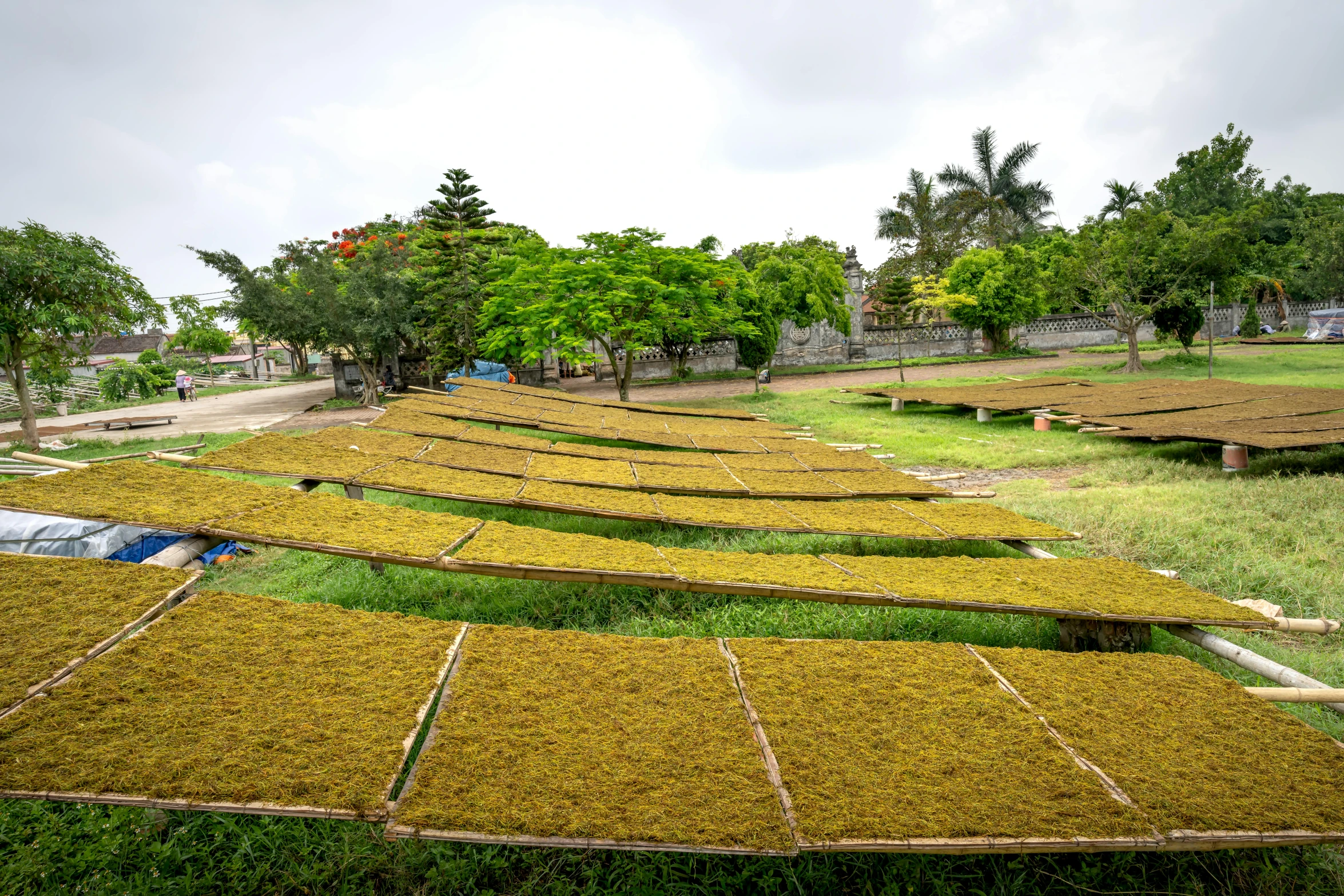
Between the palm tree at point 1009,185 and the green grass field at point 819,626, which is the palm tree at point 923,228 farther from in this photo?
the green grass field at point 819,626

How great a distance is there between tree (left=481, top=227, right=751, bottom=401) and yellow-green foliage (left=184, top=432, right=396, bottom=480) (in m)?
8.44

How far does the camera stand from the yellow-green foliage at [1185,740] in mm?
2197

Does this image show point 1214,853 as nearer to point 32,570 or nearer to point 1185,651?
point 1185,651

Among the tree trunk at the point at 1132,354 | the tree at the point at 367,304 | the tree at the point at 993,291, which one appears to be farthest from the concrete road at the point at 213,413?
the tree at the point at 993,291

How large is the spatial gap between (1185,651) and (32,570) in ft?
18.8

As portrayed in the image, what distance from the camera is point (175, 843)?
2.64 metres

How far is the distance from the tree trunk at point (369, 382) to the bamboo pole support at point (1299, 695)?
19057 mm

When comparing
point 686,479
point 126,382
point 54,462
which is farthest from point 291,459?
point 126,382

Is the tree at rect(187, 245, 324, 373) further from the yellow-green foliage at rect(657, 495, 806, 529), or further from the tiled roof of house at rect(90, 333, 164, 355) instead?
the tiled roof of house at rect(90, 333, 164, 355)

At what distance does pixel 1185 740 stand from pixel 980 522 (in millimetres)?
2907

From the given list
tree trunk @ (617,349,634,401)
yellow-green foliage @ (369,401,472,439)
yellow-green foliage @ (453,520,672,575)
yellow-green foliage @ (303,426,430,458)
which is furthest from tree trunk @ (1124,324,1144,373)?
yellow-green foliage @ (453,520,672,575)

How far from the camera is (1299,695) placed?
2.87m

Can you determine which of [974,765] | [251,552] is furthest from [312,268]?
[974,765]

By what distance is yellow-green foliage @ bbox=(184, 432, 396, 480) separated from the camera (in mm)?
5234
